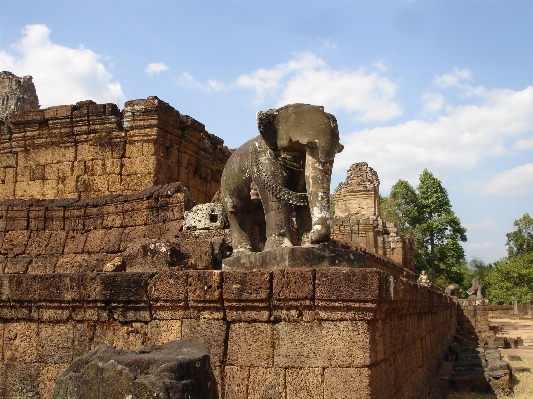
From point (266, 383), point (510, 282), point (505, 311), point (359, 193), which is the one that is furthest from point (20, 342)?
point (510, 282)

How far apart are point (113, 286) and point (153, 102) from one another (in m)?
6.07

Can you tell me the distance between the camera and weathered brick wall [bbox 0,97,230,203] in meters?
10.0

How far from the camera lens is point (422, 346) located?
687 cm

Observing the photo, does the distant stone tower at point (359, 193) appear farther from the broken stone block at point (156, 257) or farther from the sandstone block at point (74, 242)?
the broken stone block at point (156, 257)

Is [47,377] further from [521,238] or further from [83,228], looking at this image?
[521,238]

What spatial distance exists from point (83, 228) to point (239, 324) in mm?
4911

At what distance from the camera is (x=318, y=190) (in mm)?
4445

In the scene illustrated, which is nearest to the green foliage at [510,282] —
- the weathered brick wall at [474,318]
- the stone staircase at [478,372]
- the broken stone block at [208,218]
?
the weathered brick wall at [474,318]

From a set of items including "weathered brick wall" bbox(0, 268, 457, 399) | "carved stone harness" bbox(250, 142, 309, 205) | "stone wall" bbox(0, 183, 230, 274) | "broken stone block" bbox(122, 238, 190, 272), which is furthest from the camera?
"stone wall" bbox(0, 183, 230, 274)

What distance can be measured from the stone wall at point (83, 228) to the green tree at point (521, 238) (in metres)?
54.1

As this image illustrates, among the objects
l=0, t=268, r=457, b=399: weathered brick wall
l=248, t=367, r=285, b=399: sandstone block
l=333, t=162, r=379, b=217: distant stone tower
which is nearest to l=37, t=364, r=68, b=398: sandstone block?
l=0, t=268, r=457, b=399: weathered brick wall

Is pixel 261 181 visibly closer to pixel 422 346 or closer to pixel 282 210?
pixel 282 210

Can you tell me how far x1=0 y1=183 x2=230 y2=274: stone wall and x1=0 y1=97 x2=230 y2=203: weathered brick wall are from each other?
5.76ft

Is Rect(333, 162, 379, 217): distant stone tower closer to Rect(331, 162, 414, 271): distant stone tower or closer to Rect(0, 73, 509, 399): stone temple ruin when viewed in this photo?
Rect(331, 162, 414, 271): distant stone tower
